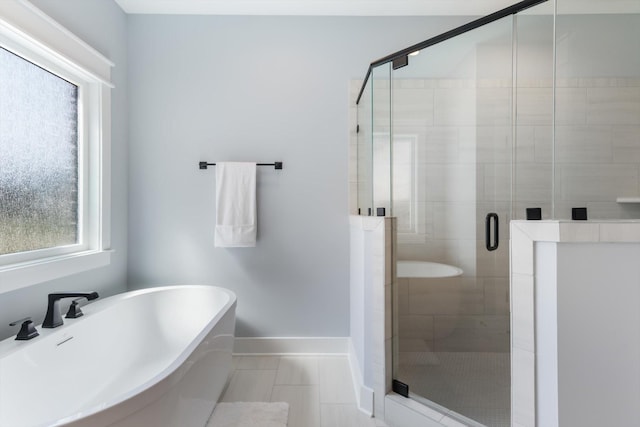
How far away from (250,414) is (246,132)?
5.94ft

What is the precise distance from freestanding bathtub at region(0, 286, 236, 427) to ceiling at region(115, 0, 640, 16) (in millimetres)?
1989

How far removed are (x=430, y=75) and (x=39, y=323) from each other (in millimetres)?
2327

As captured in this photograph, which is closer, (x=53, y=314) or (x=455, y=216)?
(x=53, y=314)

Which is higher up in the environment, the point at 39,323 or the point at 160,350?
the point at 39,323

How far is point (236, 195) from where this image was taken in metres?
2.30

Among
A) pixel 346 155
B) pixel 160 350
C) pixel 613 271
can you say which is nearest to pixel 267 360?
pixel 160 350

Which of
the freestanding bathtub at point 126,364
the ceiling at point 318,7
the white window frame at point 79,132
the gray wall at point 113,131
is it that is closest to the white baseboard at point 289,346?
the freestanding bathtub at point 126,364

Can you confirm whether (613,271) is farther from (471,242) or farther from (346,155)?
(346,155)

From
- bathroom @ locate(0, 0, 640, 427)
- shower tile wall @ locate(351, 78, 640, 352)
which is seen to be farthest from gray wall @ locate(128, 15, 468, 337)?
shower tile wall @ locate(351, 78, 640, 352)

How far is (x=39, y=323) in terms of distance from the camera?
158 centimetres

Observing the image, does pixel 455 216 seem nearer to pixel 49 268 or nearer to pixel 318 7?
pixel 318 7

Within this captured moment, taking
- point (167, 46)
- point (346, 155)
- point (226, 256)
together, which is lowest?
point (226, 256)

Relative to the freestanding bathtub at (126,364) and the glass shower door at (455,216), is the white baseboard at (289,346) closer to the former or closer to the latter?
the freestanding bathtub at (126,364)

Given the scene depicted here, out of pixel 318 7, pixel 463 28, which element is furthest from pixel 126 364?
pixel 318 7
